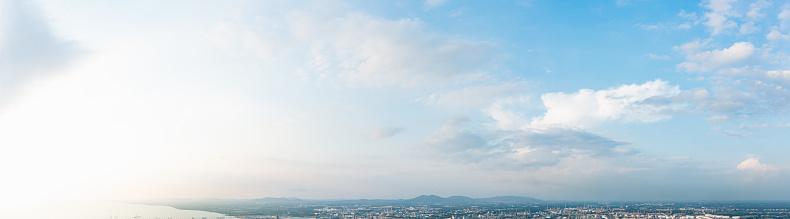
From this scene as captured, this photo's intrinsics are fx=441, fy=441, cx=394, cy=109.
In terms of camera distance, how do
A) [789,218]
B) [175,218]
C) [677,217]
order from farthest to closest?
[175,218], [677,217], [789,218]

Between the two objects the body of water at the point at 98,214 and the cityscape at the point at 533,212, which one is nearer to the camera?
→ the cityscape at the point at 533,212

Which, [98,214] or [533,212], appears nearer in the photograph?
[533,212]

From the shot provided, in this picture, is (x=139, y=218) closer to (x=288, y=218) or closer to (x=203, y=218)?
(x=203, y=218)

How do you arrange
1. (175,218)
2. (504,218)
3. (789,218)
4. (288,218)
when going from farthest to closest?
(175,218) → (288,218) → (504,218) → (789,218)

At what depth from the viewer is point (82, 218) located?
8088 centimetres

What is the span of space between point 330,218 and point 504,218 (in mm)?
29295

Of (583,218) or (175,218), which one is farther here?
(175,218)

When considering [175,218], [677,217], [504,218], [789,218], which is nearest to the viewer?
[789,218]

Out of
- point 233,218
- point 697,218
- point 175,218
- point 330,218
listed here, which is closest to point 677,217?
point 697,218

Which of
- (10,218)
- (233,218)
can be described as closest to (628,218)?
(233,218)

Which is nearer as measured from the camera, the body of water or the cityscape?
the cityscape

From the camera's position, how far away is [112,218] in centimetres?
8612

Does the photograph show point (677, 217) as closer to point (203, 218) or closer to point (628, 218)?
point (628, 218)

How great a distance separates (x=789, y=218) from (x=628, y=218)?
71.3 feet
